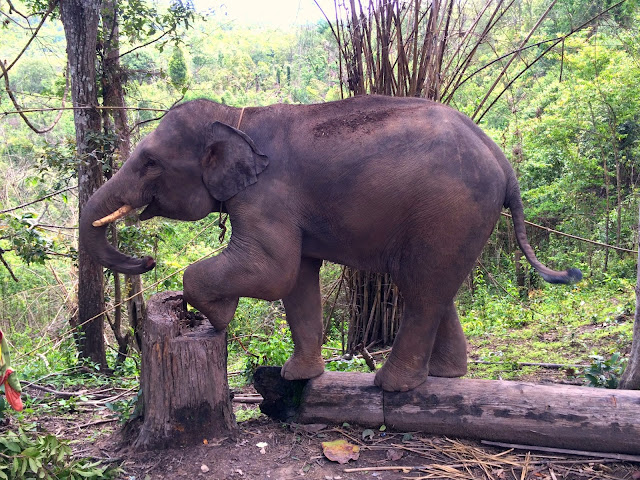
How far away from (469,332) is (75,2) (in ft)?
16.3

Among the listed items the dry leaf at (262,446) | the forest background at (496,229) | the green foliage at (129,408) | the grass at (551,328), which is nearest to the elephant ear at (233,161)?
the forest background at (496,229)

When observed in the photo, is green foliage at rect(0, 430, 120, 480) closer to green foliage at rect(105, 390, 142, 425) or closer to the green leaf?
the green leaf

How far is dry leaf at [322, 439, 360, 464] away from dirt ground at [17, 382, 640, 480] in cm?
2

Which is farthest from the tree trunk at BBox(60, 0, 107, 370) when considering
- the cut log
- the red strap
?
the cut log

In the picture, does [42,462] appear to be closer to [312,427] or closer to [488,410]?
[312,427]

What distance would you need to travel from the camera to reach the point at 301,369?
3.57m

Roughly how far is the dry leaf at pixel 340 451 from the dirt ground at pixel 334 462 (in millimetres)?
21

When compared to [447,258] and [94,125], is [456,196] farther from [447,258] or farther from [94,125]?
[94,125]

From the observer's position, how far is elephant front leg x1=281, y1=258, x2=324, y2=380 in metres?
3.59

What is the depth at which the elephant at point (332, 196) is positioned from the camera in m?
3.08

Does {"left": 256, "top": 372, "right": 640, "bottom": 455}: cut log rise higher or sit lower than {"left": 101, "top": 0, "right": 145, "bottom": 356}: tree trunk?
lower

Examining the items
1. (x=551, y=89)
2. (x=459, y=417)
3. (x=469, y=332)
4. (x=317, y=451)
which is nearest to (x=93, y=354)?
(x=317, y=451)

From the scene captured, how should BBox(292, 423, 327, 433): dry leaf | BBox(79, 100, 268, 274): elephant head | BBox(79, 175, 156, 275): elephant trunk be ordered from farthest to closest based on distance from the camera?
BBox(292, 423, 327, 433): dry leaf → BBox(79, 175, 156, 275): elephant trunk → BBox(79, 100, 268, 274): elephant head

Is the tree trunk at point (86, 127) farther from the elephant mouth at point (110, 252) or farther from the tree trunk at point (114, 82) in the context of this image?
the elephant mouth at point (110, 252)
